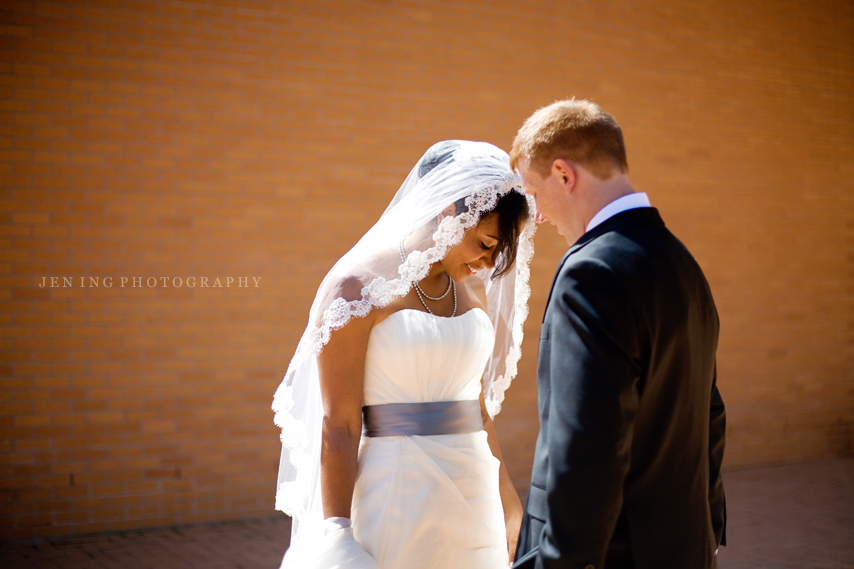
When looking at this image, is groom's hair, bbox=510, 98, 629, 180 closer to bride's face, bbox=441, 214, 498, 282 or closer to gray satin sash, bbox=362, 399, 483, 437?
bride's face, bbox=441, 214, 498, 282

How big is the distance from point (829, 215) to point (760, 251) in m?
1.06

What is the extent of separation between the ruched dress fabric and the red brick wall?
315cm

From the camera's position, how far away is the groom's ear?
59.2 inches

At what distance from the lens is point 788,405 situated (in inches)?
276

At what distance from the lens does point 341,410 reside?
1968mm

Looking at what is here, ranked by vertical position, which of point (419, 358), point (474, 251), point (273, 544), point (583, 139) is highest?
point (583, 139)

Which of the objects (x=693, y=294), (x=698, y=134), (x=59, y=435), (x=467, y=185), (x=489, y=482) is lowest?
(x=59, y=435)

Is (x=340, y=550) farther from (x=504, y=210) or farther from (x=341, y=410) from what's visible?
(x=504, y=210)

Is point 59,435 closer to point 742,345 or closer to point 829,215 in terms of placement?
point 742,345

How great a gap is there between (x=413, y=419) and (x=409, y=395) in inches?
3.0

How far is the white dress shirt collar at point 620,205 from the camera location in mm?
1454

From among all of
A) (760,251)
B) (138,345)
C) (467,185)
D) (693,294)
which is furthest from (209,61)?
(760,251)

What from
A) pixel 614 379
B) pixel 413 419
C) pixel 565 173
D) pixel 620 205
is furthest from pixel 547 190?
pixel 413 419

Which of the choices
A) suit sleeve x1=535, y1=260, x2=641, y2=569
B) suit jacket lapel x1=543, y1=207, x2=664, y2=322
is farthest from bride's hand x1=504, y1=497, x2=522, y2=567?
suit jacket lapel x1=543, y1=207, x2=664, y2=322
